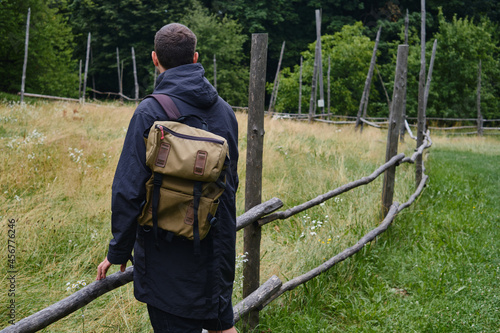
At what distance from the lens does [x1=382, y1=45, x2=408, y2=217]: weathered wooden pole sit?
5.29 meters

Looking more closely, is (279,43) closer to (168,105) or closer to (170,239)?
(168,105)

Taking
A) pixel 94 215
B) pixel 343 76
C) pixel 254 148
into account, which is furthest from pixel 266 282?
pixel 343 76

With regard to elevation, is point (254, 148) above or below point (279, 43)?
below

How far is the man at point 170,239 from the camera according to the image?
1.74 metres

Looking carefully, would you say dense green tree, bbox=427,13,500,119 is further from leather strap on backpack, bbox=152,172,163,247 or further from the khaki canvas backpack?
leather strap on backpack, bbox=152,172,163,247

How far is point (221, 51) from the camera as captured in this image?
3148cm

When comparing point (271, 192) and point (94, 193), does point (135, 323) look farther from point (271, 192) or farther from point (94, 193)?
point (271, 192)

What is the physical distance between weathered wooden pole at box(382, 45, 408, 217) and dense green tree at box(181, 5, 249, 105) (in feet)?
83.9

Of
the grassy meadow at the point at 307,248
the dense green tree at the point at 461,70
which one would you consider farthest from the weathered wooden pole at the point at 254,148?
the dense green tree at the point at 461,70

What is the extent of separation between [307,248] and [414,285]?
1005 mm

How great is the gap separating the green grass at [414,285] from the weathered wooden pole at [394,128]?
1.09ft

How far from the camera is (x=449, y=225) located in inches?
213

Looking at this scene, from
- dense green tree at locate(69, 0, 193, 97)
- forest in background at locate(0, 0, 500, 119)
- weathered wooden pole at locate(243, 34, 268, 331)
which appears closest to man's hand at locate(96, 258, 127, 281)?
weathered wooden pole at locate(243, 34, 268, 331)

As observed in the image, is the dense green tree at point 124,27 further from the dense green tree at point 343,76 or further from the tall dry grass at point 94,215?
the tall dry grass at point 94,215
